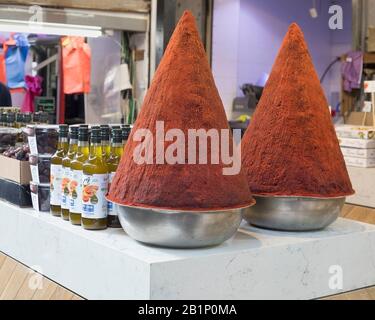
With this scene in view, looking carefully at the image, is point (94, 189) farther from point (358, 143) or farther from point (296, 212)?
point (358, 143)

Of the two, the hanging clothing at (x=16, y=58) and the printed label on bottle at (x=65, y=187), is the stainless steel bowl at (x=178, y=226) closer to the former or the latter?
the printed label on bottle at (x=65, y=187)

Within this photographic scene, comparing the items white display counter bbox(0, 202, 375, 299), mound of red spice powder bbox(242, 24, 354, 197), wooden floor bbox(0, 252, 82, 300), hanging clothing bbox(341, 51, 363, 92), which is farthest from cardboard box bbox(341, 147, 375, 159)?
hanging clothing bbox(341, 51, 363, 92)

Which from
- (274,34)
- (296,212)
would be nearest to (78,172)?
(296,212)

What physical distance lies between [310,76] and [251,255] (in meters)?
0.62

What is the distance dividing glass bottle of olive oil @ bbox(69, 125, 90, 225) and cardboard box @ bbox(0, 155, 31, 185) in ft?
1.14

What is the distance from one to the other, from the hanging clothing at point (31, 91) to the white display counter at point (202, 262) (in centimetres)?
396

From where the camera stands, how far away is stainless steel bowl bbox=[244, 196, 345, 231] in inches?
64.4

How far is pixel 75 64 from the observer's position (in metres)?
5.48

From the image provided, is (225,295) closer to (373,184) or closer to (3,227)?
(3,227)

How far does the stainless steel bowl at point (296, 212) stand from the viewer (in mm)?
1635

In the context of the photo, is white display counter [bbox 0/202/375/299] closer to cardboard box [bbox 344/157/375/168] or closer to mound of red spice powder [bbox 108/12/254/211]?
mound of red spice powder [bbox 108/12/254/211]

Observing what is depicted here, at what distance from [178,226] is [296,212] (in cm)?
43

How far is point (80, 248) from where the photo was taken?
4.96 feet

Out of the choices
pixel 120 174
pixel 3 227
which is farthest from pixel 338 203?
pixel 3 227
